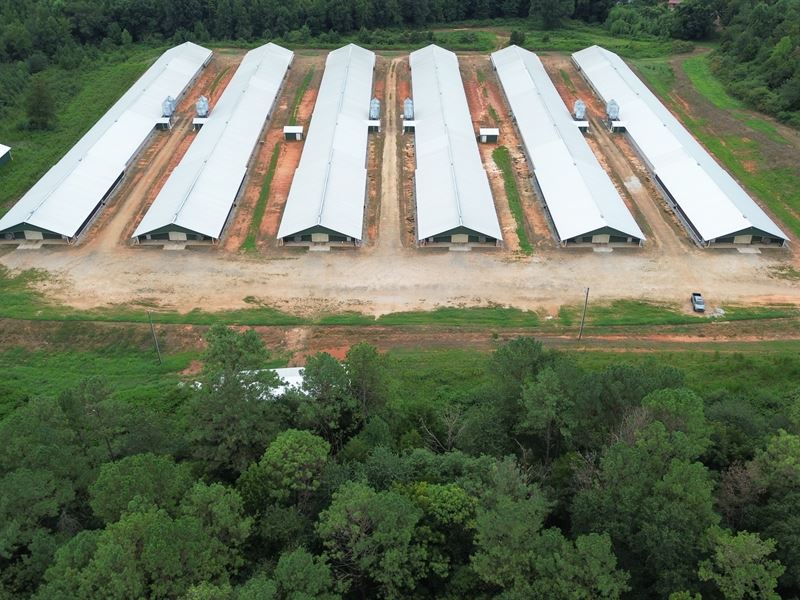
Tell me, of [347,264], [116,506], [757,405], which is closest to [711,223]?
[757,405]

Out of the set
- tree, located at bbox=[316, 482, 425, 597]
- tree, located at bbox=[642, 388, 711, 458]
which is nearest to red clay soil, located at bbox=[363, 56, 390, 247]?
tree, located at bbox=[642, 388, 711, 458]

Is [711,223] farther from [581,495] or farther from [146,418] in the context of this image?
[146,418]

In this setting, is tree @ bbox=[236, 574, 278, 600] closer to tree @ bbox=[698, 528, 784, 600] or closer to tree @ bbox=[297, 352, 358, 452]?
tree @ bbox=[297, 352, 358, 452]

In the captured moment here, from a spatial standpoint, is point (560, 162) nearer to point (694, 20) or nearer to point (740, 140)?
point (740, 140)

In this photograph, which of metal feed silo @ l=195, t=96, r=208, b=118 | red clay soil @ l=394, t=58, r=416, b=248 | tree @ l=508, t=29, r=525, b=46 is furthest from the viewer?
tree @ l=508, t=29, r=525, b=46

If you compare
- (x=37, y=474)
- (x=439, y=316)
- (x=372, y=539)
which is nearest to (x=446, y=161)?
(x=439, y=316)
